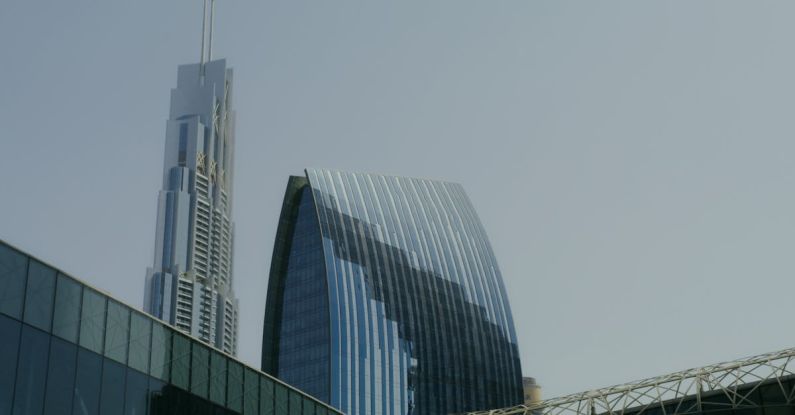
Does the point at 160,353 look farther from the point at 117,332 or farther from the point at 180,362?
the point at 117,332

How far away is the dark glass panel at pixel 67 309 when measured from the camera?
42844 mm

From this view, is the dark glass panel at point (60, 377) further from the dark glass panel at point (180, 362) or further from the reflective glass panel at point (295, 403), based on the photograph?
the reflective glass panel at point (295, 403)

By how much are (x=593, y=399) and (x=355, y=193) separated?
389ft

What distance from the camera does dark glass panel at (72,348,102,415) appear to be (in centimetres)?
4312

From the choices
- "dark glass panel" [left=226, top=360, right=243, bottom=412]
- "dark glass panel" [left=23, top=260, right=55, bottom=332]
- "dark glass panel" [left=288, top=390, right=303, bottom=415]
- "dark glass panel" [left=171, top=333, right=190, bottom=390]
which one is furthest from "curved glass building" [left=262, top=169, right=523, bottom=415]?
"dark glass panel" [left=23, top=260, right=55, bottom=332]

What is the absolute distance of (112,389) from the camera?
45.2 meters

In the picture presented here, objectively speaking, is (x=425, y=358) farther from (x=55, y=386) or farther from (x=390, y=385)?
(x=55, y=386)

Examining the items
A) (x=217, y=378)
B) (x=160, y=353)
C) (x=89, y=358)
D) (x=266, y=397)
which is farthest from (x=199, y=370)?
(x=89, y=358)

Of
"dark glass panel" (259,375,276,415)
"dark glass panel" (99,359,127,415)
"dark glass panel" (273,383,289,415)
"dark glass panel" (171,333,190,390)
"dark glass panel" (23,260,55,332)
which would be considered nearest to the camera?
Result: "dark glass panel" (23,260,55,332)

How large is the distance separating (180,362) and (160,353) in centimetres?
166

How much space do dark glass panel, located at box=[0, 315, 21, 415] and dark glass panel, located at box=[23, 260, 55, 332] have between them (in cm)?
87

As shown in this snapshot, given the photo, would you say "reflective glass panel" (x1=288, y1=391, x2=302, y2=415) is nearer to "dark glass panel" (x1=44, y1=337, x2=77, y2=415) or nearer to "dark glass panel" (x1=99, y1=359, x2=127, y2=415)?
"dark glass panel" (x1=99, y1=359, x2=127, y2=415)

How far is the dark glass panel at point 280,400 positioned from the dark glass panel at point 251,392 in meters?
2.02

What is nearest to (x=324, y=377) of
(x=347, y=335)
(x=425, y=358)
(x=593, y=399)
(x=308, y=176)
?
(x=347, y=335)
